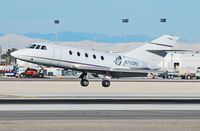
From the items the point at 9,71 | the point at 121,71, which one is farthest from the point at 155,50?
the point at 9,71

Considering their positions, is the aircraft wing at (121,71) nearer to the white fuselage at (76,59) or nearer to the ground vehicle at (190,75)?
the white fuselage at (76,59)

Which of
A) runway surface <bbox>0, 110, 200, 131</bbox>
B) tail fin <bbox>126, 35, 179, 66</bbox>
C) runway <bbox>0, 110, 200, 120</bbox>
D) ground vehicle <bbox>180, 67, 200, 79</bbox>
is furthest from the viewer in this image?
ground vehicle <bbox>180, 67, 200, 79</bbox>

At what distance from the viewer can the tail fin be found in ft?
145

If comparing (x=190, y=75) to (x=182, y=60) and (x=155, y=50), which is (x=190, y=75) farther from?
(x=155, y=50)

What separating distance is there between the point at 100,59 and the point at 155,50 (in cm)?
631

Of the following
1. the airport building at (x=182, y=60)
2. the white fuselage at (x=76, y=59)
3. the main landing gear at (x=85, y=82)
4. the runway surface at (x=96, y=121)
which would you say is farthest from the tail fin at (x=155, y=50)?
the airport building at (x=182, y=60)

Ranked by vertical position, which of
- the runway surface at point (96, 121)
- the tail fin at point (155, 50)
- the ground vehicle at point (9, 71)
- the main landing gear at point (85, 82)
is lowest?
the runway surface at point (96, 121)

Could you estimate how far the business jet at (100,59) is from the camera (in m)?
38.9

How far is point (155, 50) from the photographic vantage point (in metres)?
43.9

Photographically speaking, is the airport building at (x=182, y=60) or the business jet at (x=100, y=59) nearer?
the business jet at (x=100, y=59)

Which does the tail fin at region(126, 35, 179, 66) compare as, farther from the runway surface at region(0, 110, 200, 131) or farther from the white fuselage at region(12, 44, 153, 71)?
the runway surface at region(0, 110, 200, 131)

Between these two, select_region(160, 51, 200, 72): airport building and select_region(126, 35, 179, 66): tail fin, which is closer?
select_region(126, 35, 179, 66): tail fin

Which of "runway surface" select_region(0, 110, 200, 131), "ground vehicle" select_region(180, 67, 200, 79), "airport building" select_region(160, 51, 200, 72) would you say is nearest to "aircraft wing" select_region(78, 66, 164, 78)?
"runway surface" select_region(0, 110, 200, 131)

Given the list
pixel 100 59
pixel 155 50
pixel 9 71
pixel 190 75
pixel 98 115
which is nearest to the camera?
pixel 98 115
